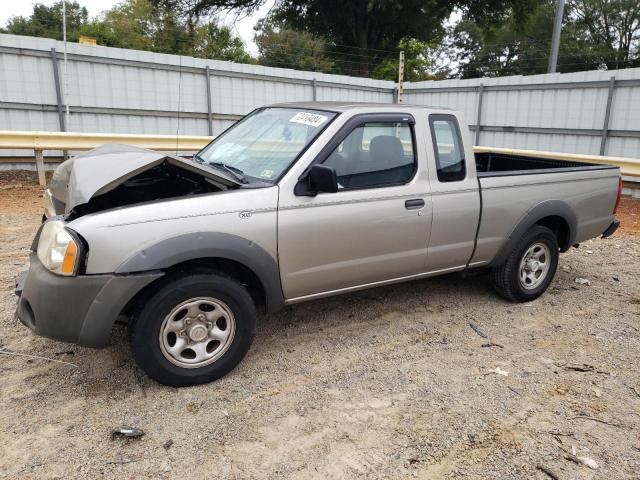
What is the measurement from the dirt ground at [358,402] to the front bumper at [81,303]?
477 mm

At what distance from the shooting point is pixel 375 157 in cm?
393

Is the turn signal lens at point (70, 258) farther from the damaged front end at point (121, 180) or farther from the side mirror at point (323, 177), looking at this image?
the side mirror at point (323, 177)

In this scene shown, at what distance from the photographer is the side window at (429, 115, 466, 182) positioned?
4211 millimetres

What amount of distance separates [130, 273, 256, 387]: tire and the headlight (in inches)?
19.0

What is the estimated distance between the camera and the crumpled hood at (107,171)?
3086 millimetres

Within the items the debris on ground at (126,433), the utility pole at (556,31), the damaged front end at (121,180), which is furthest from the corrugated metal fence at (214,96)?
the debris on ground at (126,433)

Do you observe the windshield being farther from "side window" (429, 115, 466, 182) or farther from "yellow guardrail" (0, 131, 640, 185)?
"yellow guardrail" (0, 131, 640, 185)

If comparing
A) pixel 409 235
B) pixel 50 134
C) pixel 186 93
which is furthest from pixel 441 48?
pixel 409 235

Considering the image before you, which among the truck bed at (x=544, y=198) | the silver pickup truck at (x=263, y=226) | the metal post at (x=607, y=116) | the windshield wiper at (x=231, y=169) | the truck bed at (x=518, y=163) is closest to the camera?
the silver pickup truck at (x=263, y=226)

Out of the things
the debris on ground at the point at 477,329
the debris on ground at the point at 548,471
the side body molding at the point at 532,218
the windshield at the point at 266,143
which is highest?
the windshield at the point at 266,143

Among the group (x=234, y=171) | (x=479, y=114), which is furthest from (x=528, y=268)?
(x=479, y=114)

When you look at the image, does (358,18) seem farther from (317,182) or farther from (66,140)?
(317,182)

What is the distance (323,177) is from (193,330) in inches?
50.5

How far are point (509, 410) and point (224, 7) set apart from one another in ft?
79.1
